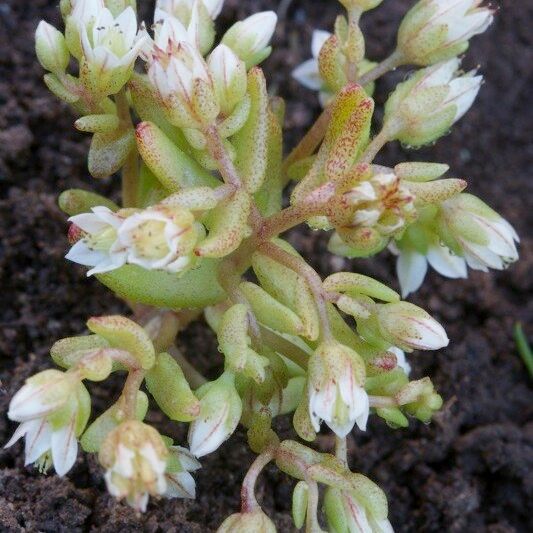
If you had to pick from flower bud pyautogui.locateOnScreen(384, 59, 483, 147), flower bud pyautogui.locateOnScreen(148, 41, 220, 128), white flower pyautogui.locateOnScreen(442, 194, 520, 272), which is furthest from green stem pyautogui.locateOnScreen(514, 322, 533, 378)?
flower bud pyautogui.locateOnScreen(148, 41, 220, 128)

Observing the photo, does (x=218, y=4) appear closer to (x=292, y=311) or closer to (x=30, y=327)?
(x=292, y=311)

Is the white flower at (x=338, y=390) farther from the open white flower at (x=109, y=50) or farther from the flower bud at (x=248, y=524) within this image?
the open white flower at (x=109, y=50)

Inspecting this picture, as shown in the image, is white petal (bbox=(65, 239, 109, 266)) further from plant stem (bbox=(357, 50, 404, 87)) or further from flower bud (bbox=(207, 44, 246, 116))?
plant stem (bbox=(357, 50, 404, 87))

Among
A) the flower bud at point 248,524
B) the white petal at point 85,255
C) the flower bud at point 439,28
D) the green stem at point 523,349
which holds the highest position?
the flower bud at point 439,28

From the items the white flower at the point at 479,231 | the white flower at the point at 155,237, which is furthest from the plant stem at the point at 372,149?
the white flower at the point at 155,237

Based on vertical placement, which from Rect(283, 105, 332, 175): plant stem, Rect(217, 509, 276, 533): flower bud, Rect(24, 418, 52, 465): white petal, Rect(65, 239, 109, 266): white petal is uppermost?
Rect(283, 105, 332, 175): plant stem

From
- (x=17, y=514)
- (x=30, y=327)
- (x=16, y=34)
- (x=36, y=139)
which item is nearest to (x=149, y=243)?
(x=17, y=514)
